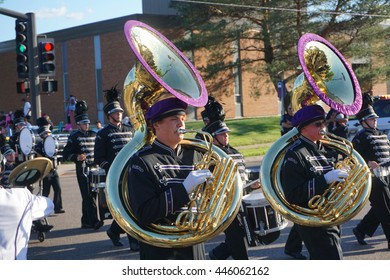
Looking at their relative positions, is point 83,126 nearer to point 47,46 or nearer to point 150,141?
point 47,46

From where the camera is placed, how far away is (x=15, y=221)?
11.3ft

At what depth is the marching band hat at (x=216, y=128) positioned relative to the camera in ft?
22.0

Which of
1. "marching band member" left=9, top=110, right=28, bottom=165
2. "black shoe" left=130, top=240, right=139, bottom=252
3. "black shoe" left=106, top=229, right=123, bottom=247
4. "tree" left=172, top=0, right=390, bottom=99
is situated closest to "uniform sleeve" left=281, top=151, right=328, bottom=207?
"black shoe" left=130, top=240, right=139, bottom=252

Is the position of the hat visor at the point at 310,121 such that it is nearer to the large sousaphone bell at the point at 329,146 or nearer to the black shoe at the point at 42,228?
the large sousaphone bell at the point at 329,146

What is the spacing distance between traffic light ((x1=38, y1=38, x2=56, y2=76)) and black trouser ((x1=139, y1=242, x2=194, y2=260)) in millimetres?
10434

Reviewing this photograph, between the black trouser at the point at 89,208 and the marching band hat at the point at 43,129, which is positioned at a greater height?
the marching band hat at the point at 43,129

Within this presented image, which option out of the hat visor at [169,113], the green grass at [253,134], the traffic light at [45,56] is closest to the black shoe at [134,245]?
the hat visor at [169,113]

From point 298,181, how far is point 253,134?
22.2 meters

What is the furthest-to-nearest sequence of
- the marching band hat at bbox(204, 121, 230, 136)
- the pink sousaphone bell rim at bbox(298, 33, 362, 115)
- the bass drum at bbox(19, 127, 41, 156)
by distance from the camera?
the bass drum at bbox(19, 127, 41, 156) → the marching band hat at bbox(204, 121, 230, 136) → the pink sousaphone bell rim at bbox(298, 33, 362, 115)

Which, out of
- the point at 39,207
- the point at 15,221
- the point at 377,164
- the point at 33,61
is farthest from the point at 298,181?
the point at 33,61

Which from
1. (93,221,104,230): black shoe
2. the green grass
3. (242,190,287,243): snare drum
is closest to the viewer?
(242,190,287,243): snare drum

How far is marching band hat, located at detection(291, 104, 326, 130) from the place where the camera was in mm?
4719

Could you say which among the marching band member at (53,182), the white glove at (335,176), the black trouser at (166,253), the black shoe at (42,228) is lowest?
the black shoe at (42,228)

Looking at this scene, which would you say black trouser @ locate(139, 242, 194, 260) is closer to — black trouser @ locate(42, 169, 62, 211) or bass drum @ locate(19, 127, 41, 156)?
bass drum @ locate(19, 127, 41, 156)
